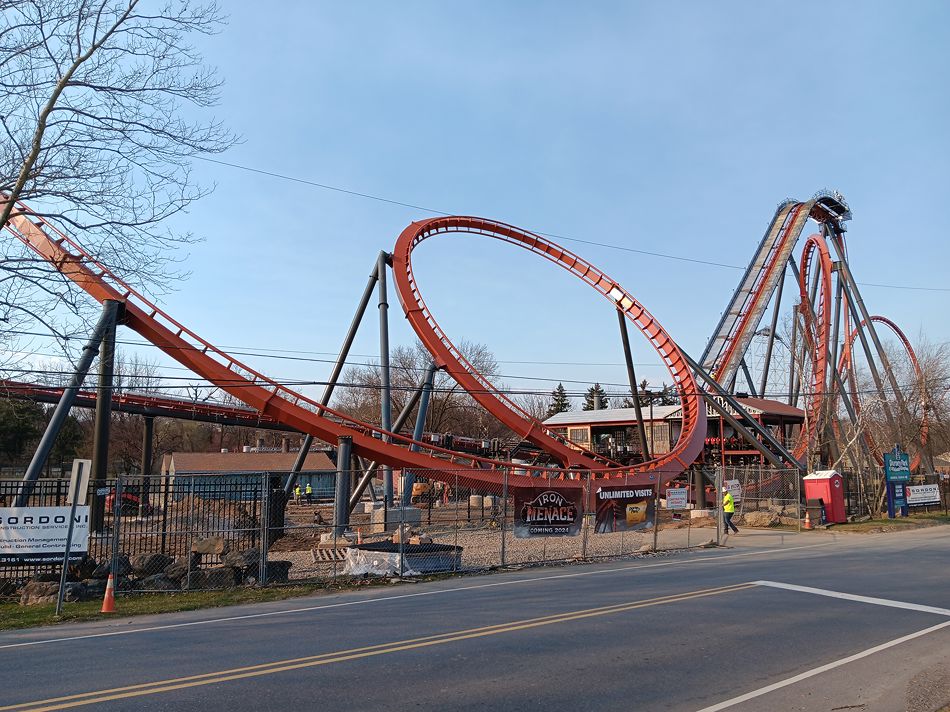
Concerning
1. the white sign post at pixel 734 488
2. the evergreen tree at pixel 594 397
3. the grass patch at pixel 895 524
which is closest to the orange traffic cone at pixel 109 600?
the white sign post at pixel 734 488

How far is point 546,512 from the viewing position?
742 inches

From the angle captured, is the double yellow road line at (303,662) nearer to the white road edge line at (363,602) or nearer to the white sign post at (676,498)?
the white road edge line at (363,602)

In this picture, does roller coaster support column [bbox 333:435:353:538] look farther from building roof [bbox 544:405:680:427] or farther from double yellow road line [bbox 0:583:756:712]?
building roof [bbox 544:405:680:427]

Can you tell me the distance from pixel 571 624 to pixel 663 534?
16.2 metres

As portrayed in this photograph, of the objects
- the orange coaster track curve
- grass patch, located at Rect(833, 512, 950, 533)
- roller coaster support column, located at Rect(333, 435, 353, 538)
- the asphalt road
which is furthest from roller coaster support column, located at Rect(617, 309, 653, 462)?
the asphalt road

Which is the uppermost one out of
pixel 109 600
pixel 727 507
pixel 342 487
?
pixel 342 487

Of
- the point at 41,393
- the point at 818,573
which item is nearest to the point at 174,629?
the point at 818,573

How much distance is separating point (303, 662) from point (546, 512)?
37.9 ft

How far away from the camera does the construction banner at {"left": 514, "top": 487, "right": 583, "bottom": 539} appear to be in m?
18.4

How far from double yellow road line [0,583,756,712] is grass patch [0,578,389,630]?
5457mm

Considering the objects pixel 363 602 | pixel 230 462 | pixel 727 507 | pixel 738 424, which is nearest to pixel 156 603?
pixel 363 602

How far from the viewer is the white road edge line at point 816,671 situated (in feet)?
21.0

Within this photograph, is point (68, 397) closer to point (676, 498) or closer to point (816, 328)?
point (676, 498)

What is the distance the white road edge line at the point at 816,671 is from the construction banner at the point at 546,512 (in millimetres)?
9928
